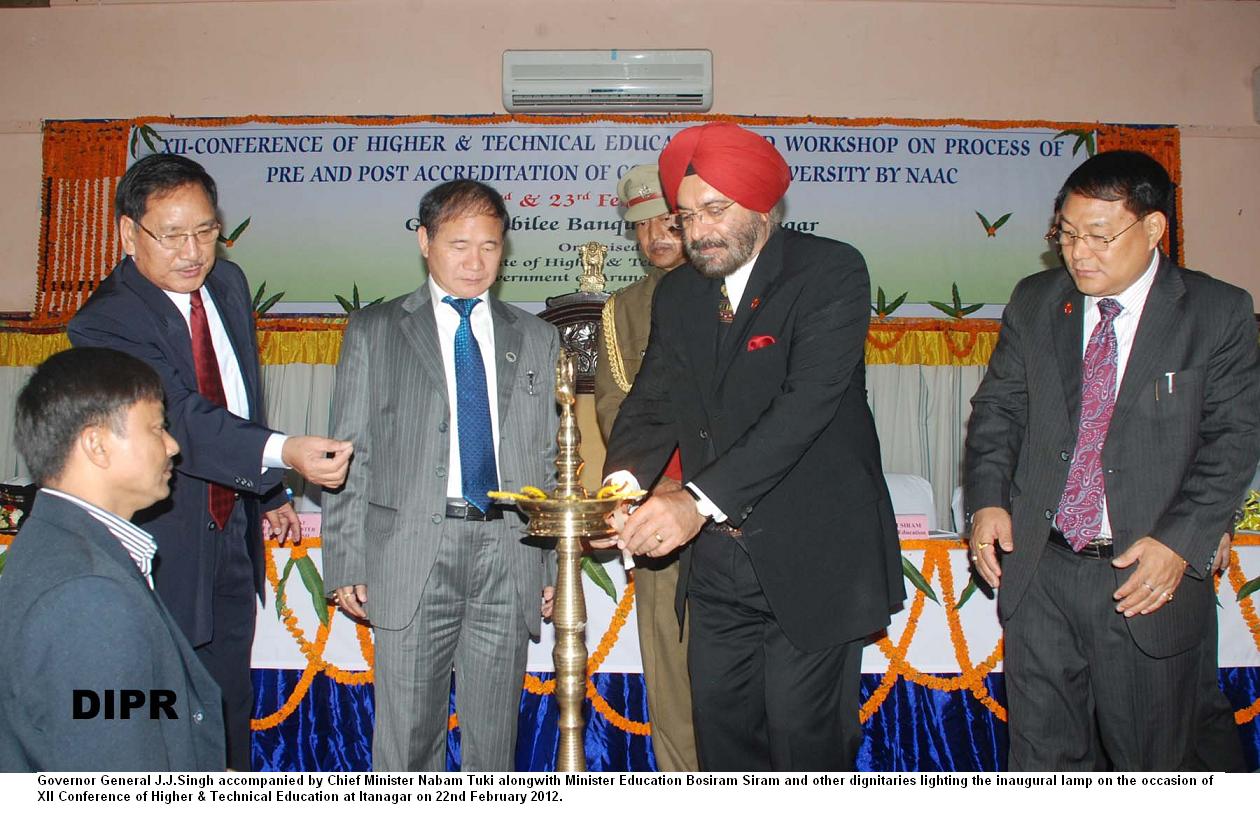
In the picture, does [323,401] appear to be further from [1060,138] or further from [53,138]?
[1060,138]

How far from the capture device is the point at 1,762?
1486 millimetres

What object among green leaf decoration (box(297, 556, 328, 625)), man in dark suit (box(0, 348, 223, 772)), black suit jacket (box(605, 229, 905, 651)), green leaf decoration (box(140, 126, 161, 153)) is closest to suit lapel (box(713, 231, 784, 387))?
black suit jacket (box(605, 229, 905, 651))

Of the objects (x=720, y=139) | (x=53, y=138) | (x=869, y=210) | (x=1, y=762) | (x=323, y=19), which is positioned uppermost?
Answer: (x=323, y=19)

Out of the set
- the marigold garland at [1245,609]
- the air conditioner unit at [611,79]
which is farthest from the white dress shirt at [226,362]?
the air conditioner unit at [611,79]

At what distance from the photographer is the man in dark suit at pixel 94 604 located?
143 cm

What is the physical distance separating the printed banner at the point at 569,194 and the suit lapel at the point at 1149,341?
12.3 ft

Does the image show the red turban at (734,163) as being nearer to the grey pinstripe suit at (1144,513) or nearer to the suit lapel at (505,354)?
the suit lapel at (505,354)

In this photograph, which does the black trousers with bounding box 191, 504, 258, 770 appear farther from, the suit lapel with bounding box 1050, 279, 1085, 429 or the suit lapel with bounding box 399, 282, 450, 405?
the suit lapel with bounding box 1050, 279, 1085, 429

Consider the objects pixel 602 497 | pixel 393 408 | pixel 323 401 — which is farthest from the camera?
pixel 323 401

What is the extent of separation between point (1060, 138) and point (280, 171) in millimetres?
4770

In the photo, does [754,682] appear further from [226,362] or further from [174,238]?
[174,238]

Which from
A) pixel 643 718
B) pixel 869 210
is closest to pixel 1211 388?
pixel 643 718

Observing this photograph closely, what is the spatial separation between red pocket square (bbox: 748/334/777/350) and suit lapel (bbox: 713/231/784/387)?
0.03 metres

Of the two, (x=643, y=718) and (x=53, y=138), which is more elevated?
(x=53, y=138)
